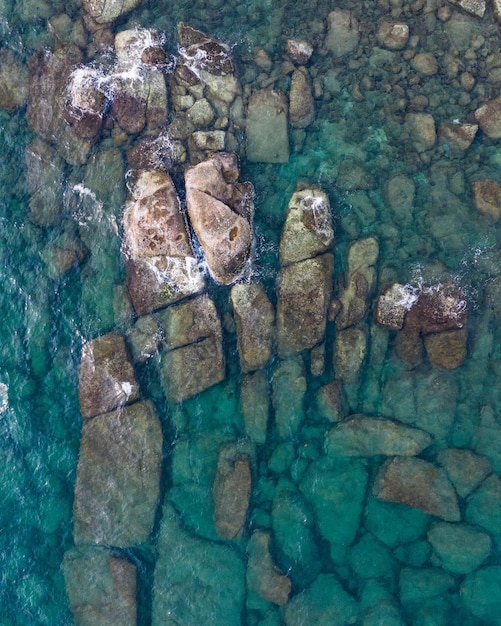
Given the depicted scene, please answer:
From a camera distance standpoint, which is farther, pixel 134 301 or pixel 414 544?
pixel 134 301

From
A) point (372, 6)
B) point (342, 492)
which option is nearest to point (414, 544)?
point (342, 492)

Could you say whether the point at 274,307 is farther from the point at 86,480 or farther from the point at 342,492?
the point at 86,480

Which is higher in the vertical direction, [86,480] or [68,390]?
[68,390]

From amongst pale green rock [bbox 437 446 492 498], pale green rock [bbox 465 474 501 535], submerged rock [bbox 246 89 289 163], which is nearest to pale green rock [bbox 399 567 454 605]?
pale green rock [bbox 465 474 501 535]

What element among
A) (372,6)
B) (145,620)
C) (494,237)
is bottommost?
(145,620)

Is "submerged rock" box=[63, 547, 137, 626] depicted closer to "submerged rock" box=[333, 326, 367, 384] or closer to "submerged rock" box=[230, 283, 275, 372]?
"submerged rock" box=[230, 283, 275, 372]

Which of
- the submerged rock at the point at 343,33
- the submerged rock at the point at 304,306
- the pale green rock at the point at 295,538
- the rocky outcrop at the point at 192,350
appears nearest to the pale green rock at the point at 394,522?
the pale green rock at the point at 295,538

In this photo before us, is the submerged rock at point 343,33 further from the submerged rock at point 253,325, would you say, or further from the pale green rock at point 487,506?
the pale green rock at point 487,506
